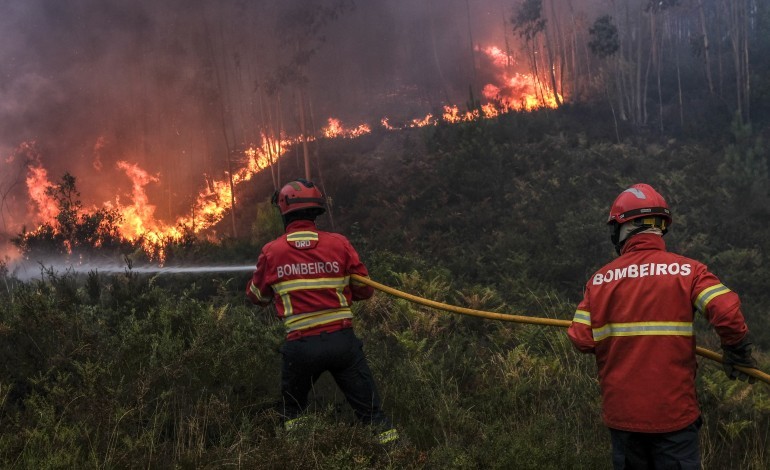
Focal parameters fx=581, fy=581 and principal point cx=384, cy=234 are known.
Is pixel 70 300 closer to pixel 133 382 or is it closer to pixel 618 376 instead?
pixel 133 382

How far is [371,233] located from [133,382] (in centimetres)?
1196

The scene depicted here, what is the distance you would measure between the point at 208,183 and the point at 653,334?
27.5 metres

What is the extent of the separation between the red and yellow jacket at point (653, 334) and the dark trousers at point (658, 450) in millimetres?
70

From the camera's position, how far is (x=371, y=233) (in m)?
16.1

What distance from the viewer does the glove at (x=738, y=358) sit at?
9.02 ft

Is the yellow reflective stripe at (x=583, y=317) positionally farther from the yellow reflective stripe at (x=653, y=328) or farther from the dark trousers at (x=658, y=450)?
the dark trousers at (x=658, y=450)

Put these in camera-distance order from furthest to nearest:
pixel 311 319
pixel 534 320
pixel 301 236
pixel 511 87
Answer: pixel 511 87 < pixel 301 236 < pixel 311 319 < pixel 534 320

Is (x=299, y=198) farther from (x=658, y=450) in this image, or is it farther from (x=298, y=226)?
(x=658, y=450)

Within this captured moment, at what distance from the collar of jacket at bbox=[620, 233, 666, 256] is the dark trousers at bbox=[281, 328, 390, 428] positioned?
73.8 inches

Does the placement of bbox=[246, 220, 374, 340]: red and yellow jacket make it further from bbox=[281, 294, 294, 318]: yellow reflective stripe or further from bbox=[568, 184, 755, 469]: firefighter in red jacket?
bbox=[568, 184, 755, 469]: firefighter in red jacket

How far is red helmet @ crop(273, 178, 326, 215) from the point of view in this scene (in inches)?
158

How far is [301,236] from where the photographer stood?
12.9ft

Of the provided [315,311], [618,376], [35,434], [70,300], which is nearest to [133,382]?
Result: [35,434]

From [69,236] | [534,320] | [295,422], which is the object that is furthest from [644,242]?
[69,236]
